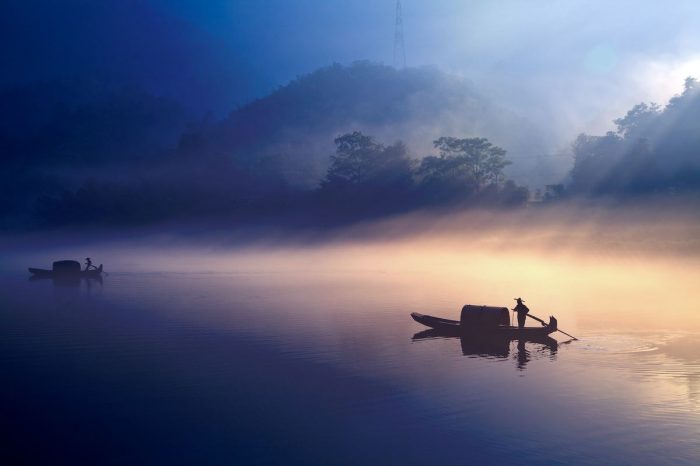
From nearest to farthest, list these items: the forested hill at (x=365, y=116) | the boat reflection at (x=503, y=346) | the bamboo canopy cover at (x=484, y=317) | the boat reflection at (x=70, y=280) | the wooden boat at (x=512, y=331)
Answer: the boat reflection at (x=503, y=346) → the wooden boat at (x=512, y=331) → the bamboo canopy cover at (x=484, y=317) → the boat reflection at (x=70, y=280) → the forested hill at (x=365, y=116)

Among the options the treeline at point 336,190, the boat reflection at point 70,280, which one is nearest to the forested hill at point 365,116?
the treeline at point 336,190

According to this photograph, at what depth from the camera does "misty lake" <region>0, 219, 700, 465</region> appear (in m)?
15.4

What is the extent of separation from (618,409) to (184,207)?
4008 inches

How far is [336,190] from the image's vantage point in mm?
93062

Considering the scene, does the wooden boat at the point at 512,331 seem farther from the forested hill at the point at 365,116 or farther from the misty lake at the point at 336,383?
the forested hill at the point at 365,116

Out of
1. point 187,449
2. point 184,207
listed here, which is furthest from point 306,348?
point 184,207

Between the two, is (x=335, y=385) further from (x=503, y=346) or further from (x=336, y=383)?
(x=503, y=346)

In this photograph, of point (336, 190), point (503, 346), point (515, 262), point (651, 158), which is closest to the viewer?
point (503, 346)

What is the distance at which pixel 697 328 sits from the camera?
102 feet

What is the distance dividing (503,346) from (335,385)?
984 cm

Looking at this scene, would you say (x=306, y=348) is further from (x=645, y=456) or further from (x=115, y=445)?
(x=645, y=456)

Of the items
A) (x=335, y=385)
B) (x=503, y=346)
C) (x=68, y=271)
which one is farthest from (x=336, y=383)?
(x=68, y=271)

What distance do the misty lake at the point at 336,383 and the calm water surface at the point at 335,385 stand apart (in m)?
0.08

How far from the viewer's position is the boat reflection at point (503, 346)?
83.7ft
